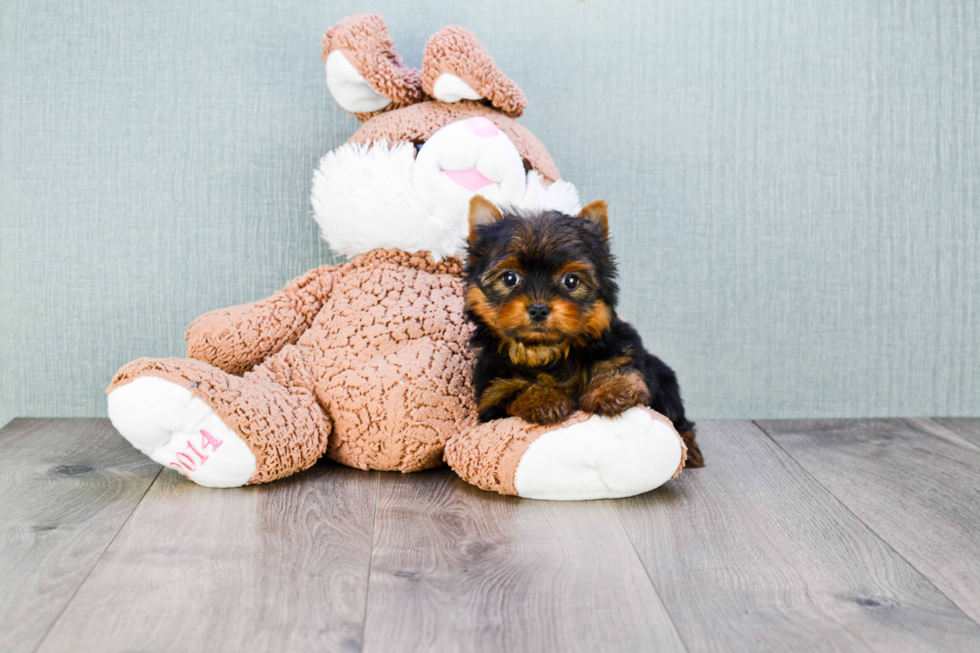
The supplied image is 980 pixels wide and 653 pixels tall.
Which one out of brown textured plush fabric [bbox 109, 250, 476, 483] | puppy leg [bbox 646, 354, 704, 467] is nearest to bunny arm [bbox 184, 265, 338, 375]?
brown textured plush fabric [bbox 109, 250, 476, 483]

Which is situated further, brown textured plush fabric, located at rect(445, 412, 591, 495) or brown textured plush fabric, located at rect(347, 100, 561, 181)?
brown textured plush fabric, located at rect(347, 100, 561, 181)

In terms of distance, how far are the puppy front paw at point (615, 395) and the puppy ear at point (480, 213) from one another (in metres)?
0.41

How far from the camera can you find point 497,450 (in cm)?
175

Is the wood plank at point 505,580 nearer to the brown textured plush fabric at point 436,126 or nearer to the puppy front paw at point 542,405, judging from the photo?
the puppy front paw at point 542,405

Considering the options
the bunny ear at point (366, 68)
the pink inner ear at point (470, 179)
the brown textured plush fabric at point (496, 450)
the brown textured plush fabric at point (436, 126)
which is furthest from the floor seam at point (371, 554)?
the bunny ear at point (366, 68)

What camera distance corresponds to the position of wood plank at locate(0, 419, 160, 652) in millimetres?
1283

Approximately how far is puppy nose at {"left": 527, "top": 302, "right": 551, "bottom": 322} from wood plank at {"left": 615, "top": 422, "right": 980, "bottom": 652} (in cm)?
45

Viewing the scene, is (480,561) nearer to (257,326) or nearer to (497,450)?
(497,450)

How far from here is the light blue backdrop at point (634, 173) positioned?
7.89 feet

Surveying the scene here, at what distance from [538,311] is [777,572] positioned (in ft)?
2.05

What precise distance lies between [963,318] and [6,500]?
8.79ft

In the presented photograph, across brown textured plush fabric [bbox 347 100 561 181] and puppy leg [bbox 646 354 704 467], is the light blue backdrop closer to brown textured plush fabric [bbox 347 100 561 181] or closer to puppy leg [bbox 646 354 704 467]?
brown textured plush fabric [bbox 347 100 561 181]

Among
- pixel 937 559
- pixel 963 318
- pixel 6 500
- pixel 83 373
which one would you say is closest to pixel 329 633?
pixel 6 500

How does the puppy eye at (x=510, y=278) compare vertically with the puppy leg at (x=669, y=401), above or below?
above
